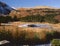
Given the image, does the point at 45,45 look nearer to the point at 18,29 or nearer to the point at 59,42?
the point at 18,29

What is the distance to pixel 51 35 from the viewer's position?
16984mm

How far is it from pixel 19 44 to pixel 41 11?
2083cm

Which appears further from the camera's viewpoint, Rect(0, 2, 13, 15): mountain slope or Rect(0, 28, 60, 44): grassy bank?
Rect(0, 2, 13, 15): mountain slope

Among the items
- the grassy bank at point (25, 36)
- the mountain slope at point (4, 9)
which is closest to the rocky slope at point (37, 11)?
the mountain slope at point (4, 9)

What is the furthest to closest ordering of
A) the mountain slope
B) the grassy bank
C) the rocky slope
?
the rocky slope → the mountain slope → the grassy bank

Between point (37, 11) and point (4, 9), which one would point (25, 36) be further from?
point (37, 11)

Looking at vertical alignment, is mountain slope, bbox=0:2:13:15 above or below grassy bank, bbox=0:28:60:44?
above

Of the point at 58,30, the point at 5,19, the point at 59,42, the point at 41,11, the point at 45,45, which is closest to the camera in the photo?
the point at 59,42

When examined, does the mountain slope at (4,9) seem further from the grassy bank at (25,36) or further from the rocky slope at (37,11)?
the grassy bank at (25,36)

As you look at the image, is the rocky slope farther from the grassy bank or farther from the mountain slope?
the grassy bank

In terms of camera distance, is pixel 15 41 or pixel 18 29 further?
Result: pixel 18 29

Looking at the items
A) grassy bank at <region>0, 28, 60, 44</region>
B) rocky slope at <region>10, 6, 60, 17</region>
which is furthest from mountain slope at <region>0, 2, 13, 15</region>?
grassy bank at <region>0, 28, 60, 44</region>

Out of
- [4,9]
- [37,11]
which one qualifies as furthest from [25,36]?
Answer: [37,11]

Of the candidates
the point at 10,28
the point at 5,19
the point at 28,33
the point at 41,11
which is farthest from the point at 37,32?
A: the point at 41,11
